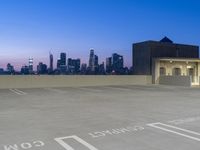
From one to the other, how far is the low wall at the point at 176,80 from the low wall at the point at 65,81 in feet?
5.53

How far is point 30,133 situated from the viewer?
543 centimetres

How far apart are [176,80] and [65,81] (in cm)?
1169

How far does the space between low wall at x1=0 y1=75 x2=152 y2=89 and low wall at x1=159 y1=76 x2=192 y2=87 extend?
1.69 metres

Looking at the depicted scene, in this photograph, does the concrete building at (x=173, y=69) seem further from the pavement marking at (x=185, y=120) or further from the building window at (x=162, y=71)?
the pavement marking at (x=185, y=120)

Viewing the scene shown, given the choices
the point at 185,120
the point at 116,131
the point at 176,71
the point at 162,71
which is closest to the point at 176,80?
the point at 162,71

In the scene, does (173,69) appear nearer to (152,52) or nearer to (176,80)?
(152,52)

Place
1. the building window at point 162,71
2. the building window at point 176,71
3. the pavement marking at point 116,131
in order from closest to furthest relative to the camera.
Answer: the pavement marking at point 116,131 → the building window at point 162,71 → the building window at point 176,71

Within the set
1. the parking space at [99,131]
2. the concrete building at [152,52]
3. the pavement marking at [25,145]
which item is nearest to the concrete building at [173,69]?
the concrete building at [152,52]

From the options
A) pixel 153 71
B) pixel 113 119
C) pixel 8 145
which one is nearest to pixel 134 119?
pixel 113 119

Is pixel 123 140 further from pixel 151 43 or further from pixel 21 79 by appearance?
pixel 151 43

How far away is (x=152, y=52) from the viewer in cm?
2942

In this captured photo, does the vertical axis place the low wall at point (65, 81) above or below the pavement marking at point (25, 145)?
above

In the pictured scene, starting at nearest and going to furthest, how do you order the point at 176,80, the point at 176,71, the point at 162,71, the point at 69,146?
the point at 69,146 → the point at 176,80 → the point at 162,71 → the point at 176,71

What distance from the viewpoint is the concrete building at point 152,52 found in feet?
96.4
